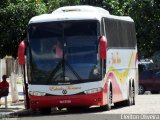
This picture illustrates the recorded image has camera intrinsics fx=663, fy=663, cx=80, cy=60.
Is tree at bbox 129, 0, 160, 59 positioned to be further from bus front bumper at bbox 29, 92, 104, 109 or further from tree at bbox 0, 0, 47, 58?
bus front bumper at bbox 29, 92, 104, 109

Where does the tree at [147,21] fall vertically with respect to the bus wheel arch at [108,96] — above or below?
above

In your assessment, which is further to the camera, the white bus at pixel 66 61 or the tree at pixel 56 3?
the tree at pixel 56 3

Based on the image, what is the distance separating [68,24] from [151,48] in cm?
2534

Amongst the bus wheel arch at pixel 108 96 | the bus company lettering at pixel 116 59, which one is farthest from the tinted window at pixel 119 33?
the bus wheel arch at pixel 108 96

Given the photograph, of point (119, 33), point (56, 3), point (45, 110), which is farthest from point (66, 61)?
point (56, 3)

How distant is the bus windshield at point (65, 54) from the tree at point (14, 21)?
4.86 metres

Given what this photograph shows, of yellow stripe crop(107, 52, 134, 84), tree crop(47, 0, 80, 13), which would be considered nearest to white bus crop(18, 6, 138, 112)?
yellow stripe crop(107, 52, 134, 84)

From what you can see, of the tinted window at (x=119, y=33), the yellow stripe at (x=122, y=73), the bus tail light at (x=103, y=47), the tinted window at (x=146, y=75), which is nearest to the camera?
the bus tail light at (x=103, y=47)

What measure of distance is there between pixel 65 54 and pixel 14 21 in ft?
20.0

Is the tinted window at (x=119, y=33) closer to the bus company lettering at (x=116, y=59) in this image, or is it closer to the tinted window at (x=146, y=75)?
the bus company lettering at (x=116, y=59)

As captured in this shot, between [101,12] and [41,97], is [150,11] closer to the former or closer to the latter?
[101,12]

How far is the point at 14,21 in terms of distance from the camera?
91.1 feet

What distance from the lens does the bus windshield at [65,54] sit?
2225 cm

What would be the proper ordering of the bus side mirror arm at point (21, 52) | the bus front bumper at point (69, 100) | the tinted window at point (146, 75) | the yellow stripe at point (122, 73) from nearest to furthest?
the bus front bumper at point (69, 100) < the bus side mirror arm at point (21, 52) < the yellow stripe at point (122, 73) < the tinted window at point (146, 75)
